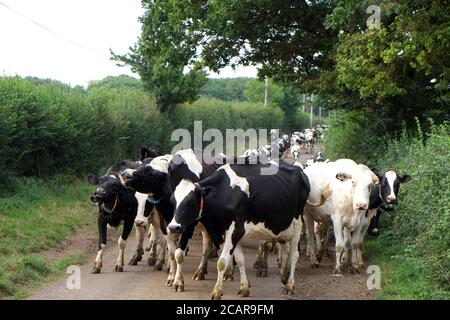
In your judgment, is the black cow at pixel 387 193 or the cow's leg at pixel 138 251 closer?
the cow's leg at pixel 138 251

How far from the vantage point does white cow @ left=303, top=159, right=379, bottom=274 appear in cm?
1263

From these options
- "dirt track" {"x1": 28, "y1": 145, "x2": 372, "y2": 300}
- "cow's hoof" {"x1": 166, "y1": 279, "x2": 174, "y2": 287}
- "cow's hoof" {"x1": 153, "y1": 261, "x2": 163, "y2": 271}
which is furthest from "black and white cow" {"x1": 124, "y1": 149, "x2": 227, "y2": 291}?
"cow's hoof" {"x1": 153, "y1": 261, "x2": 163, "y2": 271}

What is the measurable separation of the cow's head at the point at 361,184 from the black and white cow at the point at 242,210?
1.39m

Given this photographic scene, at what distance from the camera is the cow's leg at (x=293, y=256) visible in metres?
10.8

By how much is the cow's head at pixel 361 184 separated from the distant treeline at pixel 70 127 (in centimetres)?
849

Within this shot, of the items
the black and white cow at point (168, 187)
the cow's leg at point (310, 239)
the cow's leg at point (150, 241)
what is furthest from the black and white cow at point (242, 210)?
the cow's leg at point (150, 241)

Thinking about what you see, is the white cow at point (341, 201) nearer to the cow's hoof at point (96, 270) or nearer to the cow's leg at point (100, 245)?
the cow's leg at point (100, 245)

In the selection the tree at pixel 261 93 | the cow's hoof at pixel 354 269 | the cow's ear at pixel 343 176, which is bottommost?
the cow's hoof at pixel 354 269

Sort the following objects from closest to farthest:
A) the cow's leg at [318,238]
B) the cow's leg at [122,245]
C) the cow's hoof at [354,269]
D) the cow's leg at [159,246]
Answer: the cow's leg at [122,245]
the cow's leg at [159,246]
the cow's hoof at [354,269]
the cow's leg at [318,238]

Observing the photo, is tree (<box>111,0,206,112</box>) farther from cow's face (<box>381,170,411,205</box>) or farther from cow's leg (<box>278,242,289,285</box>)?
cow's leg (<box>278,242,289,285</box>)

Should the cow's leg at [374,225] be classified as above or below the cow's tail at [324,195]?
below

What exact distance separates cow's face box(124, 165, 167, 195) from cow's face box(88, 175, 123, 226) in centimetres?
64
